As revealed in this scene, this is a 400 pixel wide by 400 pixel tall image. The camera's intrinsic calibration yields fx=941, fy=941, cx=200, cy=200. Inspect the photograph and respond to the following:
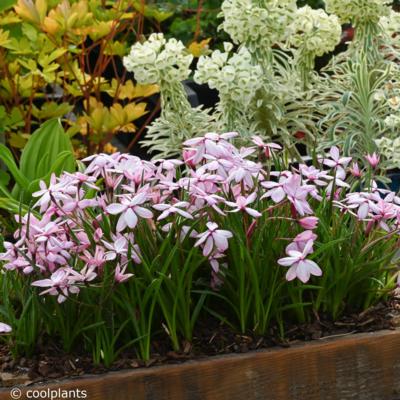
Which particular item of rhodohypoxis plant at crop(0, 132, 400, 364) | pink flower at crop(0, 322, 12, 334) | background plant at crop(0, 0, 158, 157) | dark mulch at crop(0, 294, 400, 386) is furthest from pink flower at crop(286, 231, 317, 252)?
background plant at crop(0, 0, 158, 157)

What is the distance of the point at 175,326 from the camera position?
2277mm

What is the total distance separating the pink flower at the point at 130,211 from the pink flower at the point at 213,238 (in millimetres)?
131

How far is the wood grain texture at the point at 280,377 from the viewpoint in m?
2.20

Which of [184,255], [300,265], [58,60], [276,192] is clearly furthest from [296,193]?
[58,60]

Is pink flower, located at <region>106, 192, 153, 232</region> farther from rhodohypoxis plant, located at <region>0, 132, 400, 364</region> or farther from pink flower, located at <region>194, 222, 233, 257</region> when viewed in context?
pink flower, located at <region>194, 222, 233, 257</region>

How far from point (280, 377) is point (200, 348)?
0.21 meters

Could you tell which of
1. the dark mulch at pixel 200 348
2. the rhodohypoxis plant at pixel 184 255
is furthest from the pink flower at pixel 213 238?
the dark mulch at pixel 200 348

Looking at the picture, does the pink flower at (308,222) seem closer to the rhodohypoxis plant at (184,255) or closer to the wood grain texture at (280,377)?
the rhodohypoxis plant at (184,255)

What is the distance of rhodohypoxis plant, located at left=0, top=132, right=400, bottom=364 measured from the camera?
2.19 meters

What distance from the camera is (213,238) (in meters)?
2.14

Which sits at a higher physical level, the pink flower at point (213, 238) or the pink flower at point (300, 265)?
the pink flower at point (213, 238)

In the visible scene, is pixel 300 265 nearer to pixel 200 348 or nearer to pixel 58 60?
pixel 200 348

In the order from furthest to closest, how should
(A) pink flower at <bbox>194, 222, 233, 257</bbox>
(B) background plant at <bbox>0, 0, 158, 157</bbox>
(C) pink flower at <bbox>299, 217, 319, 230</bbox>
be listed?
(B) background plant at <bbox>0, 0, 158, 157</bbox>
(C) pink flower at <bbox>299, 217, 319, 230</bbox>
(A) pink flower at <bbox>194, 222, 233, 257</bbox>

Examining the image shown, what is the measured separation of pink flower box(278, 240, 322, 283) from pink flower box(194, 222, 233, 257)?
133 millimetres
